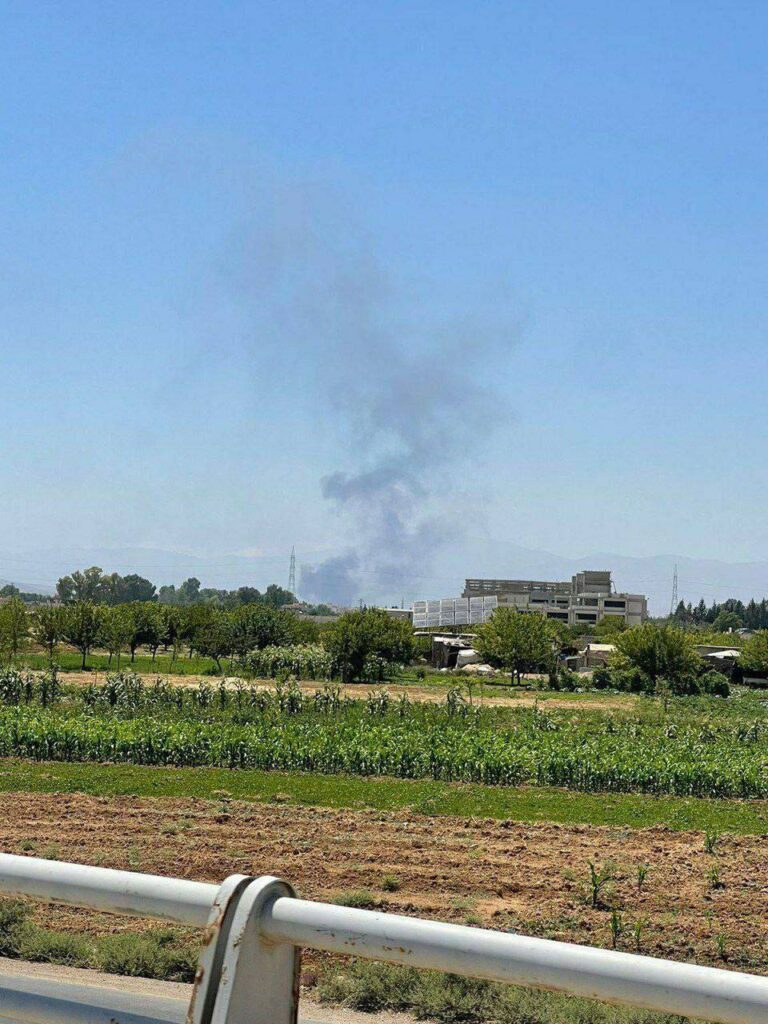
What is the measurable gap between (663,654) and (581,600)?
11679 centimetres

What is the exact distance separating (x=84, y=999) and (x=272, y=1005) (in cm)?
59

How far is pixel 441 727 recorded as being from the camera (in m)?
33.5

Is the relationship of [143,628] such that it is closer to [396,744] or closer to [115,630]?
[115,630]

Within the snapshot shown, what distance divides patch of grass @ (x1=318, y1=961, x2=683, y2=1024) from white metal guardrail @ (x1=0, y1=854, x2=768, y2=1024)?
5.30 m

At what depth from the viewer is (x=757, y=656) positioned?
75.8 meters

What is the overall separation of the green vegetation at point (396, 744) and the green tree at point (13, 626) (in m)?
26.8

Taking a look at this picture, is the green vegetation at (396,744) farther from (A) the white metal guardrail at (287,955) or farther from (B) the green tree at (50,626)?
(B) the green tree at (50,626)

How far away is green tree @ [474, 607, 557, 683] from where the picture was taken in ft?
235

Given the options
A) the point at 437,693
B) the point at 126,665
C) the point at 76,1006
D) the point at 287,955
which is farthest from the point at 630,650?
the point at 76,1006

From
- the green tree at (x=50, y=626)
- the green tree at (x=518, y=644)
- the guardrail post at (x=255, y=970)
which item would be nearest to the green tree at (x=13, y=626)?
the green tree at (x=50, y=626)

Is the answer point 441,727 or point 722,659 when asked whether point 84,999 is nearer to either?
point 441,727

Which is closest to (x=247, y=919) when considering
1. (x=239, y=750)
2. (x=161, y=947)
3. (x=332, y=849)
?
(x=161, y=947)

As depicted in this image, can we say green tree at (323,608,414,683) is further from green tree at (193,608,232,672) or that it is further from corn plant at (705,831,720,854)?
corn plant at (705,831,720,854)

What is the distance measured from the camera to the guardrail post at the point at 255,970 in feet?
8.20
